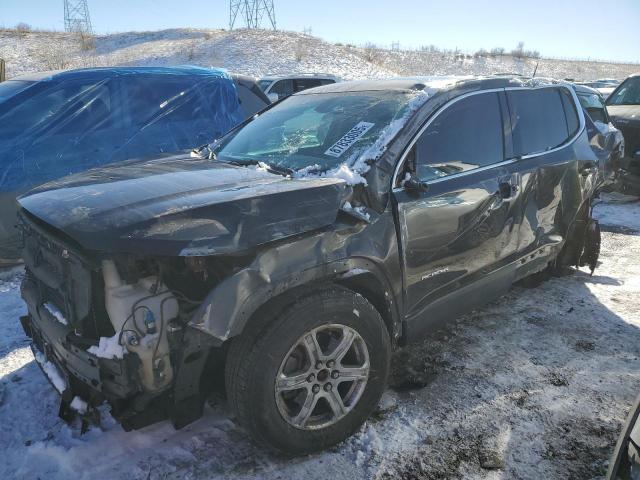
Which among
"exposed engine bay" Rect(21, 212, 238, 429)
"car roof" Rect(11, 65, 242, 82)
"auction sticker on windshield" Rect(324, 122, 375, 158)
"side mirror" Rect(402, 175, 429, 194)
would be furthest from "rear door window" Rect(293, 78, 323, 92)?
"exposed engine bay" Rect(21, 212, 238, 429)

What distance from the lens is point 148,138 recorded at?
19.0 ft

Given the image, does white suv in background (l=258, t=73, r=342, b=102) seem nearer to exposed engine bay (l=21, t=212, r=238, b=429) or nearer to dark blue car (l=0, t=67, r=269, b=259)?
dark blue car (l=0, t=67, r=269, b=259)

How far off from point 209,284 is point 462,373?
1833 millimetres

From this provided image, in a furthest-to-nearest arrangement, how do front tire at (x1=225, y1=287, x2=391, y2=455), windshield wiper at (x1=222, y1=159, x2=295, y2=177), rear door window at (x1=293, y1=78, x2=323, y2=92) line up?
rear door window at (x1=293, y1=78, x2=323, y2=92) < windshield wiper at (x1=222, y1=159, x2=295, y2=177) < front tire at (x1=225, y1=287, x2=391, y2=455)

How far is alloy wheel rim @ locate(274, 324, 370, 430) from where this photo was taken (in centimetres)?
233

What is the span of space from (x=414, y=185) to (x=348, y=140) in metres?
0.50

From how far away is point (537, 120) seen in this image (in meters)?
3.76

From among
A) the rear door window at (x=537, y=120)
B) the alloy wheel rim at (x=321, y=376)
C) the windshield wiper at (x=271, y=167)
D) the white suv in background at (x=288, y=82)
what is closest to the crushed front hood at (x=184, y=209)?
the windshield wiper at (x=271, y=167)

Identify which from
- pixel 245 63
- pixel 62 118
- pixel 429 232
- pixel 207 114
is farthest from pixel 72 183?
pixel 245 63

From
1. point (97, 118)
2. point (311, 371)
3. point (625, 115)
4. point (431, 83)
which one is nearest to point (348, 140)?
point (431, 83)

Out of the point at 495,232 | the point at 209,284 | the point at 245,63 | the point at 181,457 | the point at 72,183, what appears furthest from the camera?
the point at 245,63

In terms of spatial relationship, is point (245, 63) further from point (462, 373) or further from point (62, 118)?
point (462, 373)

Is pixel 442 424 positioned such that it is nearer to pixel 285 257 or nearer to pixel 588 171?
pixel 285 257

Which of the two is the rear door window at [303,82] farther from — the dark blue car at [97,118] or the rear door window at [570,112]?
the rear door window at [570,112]
